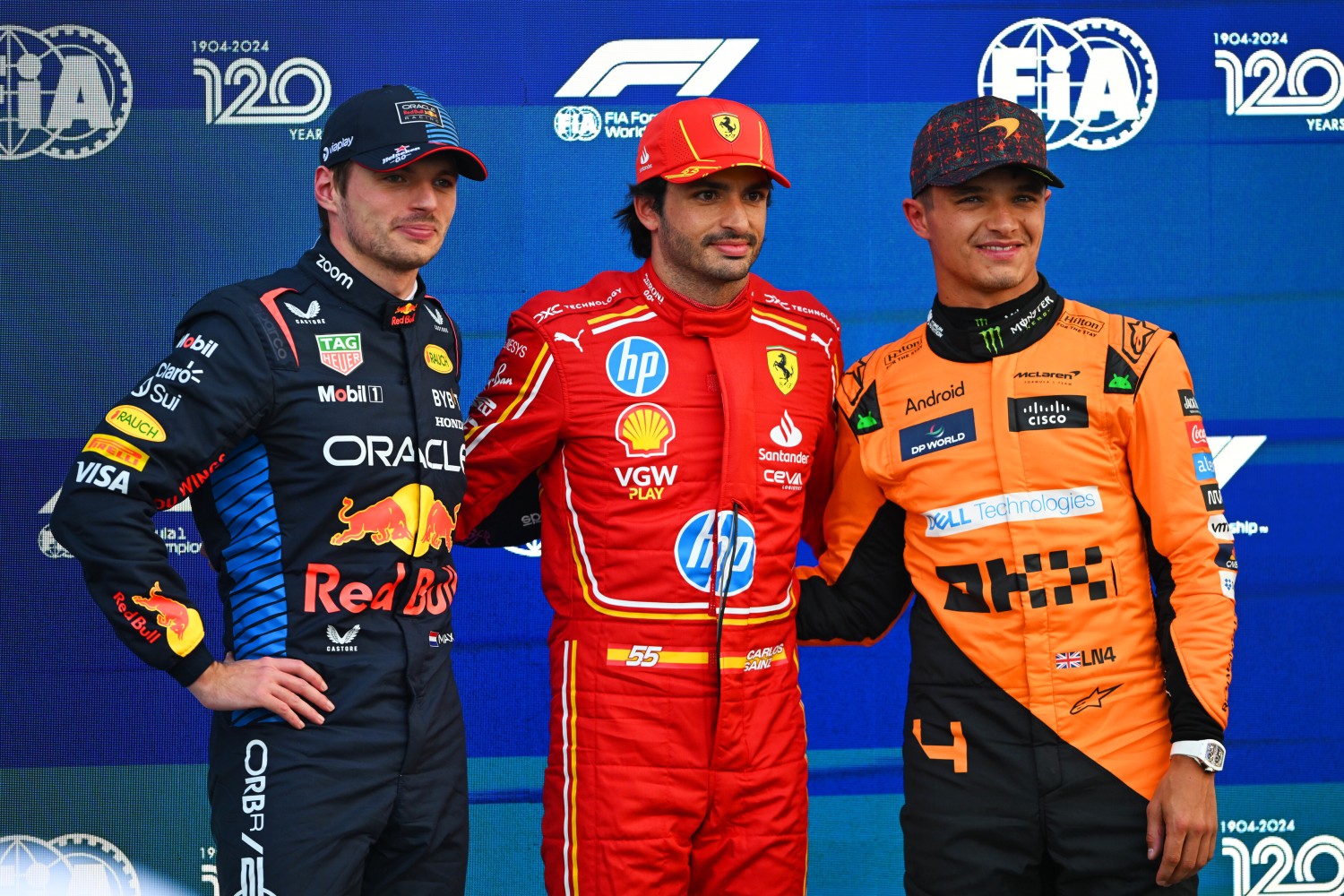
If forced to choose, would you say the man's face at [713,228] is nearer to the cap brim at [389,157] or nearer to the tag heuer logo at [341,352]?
the cap brim at [389,157]

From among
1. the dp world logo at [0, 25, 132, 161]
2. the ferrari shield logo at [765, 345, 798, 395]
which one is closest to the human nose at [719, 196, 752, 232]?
the ferrari shield logo at [765, 345, 798, 395]

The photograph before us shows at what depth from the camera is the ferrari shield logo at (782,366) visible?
226 cm

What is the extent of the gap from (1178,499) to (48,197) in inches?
114

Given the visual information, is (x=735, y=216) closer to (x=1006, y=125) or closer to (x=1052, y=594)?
(x=1006, y=125)

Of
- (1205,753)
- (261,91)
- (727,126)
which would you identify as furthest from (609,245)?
(1205,753)

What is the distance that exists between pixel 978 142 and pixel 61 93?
249cm

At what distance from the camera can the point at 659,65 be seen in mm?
3260

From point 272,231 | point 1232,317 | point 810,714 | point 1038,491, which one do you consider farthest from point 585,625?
point 1232,317

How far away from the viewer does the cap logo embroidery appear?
2.04 m

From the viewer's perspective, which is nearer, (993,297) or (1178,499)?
(1178,499)

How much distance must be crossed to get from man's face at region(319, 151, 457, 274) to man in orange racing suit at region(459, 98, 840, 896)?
297mm

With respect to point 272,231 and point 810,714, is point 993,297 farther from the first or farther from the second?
point 272,231

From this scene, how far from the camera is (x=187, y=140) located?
3.23 metres

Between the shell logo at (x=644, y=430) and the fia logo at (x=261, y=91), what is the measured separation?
1608 millimetres
